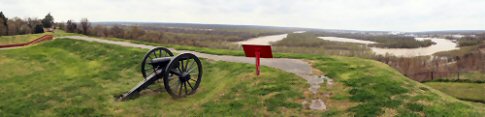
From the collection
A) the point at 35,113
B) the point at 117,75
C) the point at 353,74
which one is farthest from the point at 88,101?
the point at 353,74

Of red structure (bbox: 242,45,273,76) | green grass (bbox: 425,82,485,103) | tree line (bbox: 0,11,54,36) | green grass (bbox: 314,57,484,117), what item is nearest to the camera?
→ green grass (bbox: 314,57,484,117)

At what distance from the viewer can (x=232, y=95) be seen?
1123cm

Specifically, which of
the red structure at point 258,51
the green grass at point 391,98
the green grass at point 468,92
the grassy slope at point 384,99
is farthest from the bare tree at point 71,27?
the green grass at point 468,92

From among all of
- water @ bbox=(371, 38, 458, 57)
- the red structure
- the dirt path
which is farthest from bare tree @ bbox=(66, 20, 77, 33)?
water @ bbox=(371, 38, 458, 57)

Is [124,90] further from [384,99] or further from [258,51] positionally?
[384,99]

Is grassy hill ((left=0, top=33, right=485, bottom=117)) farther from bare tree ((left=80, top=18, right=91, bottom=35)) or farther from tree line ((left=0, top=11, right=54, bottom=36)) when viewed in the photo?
bare tree ((left=80, top=18, right=91, bottom=35))

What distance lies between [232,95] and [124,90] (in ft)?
15.2

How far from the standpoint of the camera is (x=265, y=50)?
40.0 feet

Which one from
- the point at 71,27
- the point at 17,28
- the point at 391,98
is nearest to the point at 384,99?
the point at 391,98

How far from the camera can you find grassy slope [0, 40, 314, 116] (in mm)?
10367

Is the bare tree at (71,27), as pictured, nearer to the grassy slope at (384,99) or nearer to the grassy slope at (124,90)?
the grassy slope at (124,90)

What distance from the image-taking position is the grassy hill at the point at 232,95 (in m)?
9.48

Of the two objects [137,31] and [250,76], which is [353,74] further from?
[137,31]

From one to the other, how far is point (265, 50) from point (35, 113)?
23.3 feet
